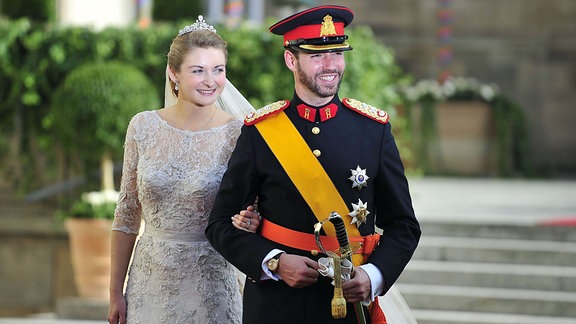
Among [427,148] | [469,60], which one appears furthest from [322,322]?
[469,60]

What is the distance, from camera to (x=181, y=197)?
4.20 meters

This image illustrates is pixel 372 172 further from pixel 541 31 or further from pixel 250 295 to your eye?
pixel 541 31

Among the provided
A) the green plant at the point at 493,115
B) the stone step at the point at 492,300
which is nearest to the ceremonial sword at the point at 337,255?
the stone step at the point at 492,300

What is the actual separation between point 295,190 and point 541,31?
49.8ft

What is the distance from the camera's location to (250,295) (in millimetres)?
3752

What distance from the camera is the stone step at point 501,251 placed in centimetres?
877

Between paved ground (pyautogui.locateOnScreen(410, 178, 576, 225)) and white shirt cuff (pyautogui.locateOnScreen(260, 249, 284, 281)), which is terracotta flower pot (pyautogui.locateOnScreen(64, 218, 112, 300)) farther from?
white shirt cuff (pyautogui.locateOnScreen(260, 249, 284, 281))

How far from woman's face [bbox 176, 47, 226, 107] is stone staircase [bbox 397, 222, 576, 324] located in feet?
14.3

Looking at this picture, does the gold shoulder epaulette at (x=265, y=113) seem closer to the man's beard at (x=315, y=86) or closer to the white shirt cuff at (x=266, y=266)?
the man's beard at (x=315, y=86)

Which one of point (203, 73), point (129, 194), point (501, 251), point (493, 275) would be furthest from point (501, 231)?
point (203, 73)

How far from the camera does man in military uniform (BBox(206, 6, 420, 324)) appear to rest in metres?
3.63

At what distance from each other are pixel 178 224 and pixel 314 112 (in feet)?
2.58

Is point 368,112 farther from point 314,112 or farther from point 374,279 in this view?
point 374,279

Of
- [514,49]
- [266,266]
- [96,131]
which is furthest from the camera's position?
[514,49]
